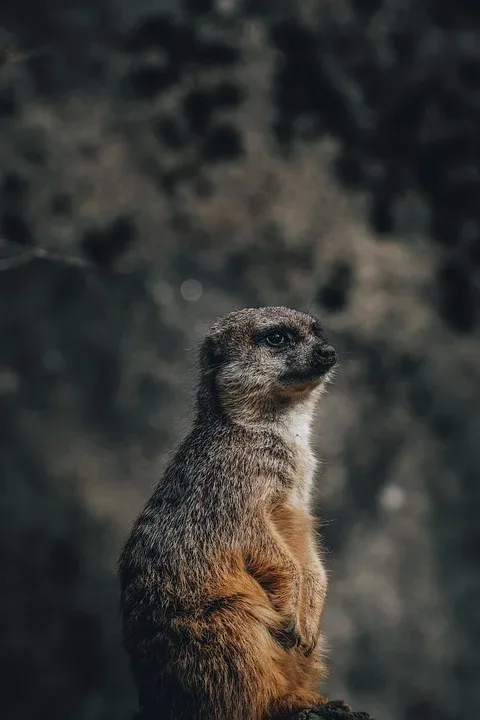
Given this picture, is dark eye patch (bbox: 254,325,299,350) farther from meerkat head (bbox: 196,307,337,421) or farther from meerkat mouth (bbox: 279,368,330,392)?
meerkat mouth (bbox: 279,368,330,392)

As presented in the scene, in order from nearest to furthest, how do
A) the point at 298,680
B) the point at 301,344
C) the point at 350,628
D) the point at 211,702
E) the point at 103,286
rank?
the point at 211,702
the point at 298,680
the point at 301,344
the point at 350,628
the point at 103,286

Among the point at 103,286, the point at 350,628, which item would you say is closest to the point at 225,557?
the point at 350,628

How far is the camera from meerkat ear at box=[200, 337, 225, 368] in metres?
5.63

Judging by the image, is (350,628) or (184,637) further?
(350,628)

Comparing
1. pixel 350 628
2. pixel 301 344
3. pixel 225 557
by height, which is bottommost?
pixel 225 557

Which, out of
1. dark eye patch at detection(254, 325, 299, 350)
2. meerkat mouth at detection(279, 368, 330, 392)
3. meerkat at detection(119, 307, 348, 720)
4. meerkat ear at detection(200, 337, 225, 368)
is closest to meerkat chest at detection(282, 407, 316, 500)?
meerkat at detection(119, 307, 348, 720)

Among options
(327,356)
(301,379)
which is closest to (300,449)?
(301,379)

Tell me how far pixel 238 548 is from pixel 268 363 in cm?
98

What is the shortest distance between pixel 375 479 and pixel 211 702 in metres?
6.16

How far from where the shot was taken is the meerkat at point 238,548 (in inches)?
182

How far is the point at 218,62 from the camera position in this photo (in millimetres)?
11352

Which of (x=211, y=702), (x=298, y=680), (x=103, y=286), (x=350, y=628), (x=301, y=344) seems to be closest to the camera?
(x=211, y=702)

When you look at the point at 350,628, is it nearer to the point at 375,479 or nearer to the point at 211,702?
the point at 375,479

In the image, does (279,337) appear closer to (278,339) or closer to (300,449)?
(278,339)
